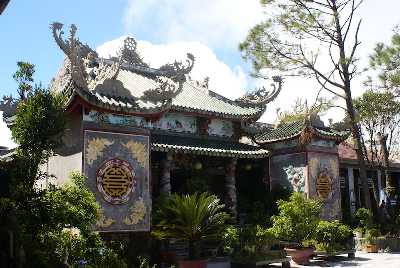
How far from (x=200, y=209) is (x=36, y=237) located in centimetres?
354

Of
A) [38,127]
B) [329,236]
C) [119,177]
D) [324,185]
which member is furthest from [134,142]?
[324,185]

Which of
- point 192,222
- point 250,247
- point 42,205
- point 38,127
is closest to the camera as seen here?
point 42,205

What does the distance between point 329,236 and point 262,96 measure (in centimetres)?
556

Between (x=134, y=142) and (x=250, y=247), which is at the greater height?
(x=134, y=142)

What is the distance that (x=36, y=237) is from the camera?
745 centimetres

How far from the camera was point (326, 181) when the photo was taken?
1495 centimetres

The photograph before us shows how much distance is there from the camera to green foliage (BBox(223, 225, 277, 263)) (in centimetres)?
1091

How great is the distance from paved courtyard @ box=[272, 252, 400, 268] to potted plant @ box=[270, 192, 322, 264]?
400mm

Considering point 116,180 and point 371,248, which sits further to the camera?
point 371,248

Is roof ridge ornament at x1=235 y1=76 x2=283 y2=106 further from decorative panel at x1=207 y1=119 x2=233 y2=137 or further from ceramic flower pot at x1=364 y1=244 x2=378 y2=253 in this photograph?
ceramic flower pot at x1=364 y1=244 x2=378 y2=253

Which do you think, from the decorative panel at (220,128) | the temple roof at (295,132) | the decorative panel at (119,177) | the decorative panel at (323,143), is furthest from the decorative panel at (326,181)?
the decorative panel at (119,177)

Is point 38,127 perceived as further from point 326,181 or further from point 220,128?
point 326,181

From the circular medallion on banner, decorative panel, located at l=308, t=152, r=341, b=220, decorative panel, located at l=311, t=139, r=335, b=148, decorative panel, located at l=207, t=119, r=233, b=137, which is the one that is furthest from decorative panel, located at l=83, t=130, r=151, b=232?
decorative panel, located at l=311, t=139, r=335, b=148

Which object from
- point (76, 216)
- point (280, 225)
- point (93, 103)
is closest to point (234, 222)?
point (280, 225)
